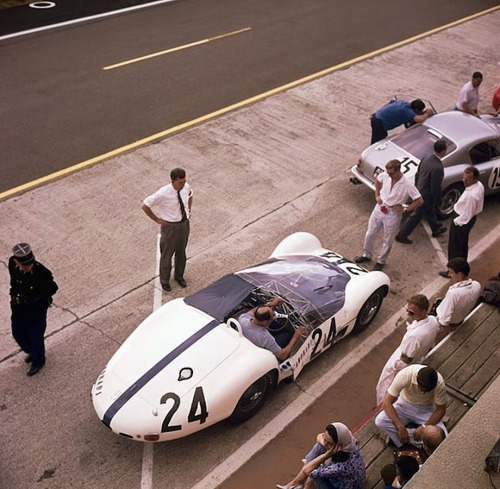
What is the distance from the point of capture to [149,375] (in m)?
6.55

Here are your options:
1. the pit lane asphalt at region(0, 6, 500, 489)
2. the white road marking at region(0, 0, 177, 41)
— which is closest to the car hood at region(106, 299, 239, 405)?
the pit lane asphalt at region(0, 6, 500, 489)

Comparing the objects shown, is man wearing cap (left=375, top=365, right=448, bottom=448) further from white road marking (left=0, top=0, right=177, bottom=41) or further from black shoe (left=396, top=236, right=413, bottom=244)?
white road marking (left=0, top=0, right=177, bottom=41)

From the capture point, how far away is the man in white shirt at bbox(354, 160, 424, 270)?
9.07 metres

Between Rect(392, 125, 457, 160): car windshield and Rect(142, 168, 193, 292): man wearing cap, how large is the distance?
431cm

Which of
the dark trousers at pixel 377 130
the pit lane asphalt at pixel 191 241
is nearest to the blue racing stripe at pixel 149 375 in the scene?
the pit lane asphalt at pixel 191 241

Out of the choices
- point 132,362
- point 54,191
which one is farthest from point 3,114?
point 132,362

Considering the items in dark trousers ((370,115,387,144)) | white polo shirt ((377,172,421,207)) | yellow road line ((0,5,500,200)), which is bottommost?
yellow road line ((0,5,500,200))

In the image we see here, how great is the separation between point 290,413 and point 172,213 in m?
2.97

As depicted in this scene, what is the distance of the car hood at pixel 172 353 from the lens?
650 centimetres

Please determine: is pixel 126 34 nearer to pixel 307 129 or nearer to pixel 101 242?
pixel 307 129

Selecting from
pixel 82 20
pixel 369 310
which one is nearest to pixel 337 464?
pixel 369 310

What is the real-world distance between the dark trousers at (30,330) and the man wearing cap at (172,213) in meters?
1.97

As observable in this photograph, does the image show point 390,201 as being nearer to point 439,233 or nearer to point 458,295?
point 439,233

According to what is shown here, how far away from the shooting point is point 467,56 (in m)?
18.0
